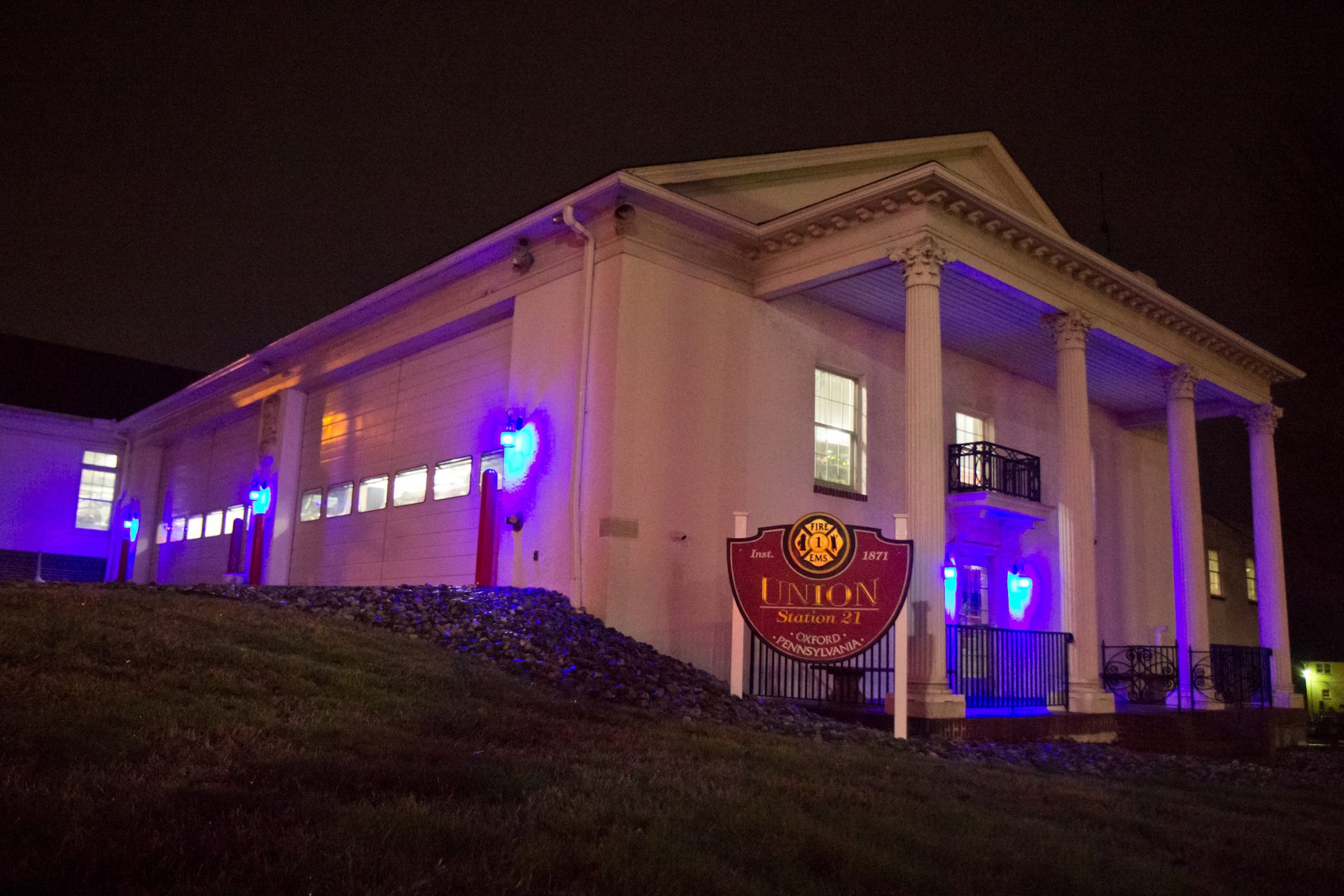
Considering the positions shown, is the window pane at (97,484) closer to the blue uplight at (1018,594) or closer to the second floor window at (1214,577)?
the blue uplight at (1018,594)

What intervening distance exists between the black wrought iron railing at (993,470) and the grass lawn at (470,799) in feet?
29.4

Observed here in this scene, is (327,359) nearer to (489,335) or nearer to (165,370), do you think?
(489,335)

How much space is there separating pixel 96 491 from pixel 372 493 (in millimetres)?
17284

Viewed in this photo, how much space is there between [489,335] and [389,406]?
3787 millimetres

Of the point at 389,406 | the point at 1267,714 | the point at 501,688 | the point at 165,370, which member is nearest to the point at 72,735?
the point at 501,688

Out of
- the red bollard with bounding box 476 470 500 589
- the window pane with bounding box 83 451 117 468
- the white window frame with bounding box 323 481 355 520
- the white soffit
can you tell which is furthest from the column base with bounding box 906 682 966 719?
the window pane with bounding box 83 451 117 468

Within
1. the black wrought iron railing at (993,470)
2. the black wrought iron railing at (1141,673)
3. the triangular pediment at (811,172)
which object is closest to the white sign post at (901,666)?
the triangular pediment at (811,172)

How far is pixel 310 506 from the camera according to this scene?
2261 cm

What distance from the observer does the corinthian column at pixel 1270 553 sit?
20.0 m

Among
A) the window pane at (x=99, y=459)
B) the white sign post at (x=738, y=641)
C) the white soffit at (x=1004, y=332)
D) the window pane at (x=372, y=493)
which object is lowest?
the white sign post at (x=738, y=641)

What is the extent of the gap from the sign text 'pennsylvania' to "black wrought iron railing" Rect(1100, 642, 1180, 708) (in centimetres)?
1008

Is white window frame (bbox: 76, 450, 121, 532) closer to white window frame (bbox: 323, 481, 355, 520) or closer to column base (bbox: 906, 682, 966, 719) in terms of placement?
white window frame (bbox: 323, 481, 355, 520)

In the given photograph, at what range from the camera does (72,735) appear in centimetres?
573

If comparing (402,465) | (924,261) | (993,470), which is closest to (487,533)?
(402,465)
